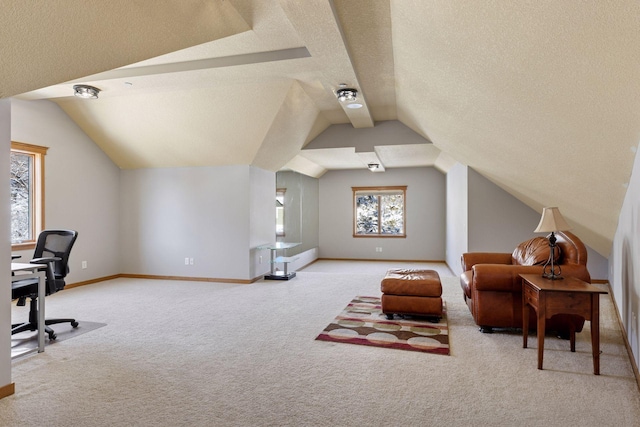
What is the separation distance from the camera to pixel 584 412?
2.09 metres

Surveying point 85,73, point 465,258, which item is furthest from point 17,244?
point 465,258

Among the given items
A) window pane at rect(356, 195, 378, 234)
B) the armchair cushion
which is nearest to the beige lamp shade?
the armchair cushion

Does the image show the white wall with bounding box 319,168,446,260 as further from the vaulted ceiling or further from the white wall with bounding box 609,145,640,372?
the white wall with bounding box 609,145,640,372

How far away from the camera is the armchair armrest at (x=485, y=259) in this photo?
4383 mm

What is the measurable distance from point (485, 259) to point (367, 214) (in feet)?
18.1

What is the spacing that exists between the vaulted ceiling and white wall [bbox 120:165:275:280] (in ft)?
1.46

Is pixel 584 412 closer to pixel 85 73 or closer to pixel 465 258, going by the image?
pixel 465 258

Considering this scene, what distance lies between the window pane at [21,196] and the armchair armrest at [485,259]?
242 inches

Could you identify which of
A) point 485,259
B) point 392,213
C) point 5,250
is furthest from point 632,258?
point 392,213

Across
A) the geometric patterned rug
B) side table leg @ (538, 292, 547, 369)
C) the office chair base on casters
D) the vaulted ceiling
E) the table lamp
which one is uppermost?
the vaulted ceiling

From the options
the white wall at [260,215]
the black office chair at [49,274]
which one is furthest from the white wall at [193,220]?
the black office chair at [49,274]

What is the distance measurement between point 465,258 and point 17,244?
607 centimetres

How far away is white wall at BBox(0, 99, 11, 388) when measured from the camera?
234 centimetres

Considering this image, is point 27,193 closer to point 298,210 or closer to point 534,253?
point 298,210
